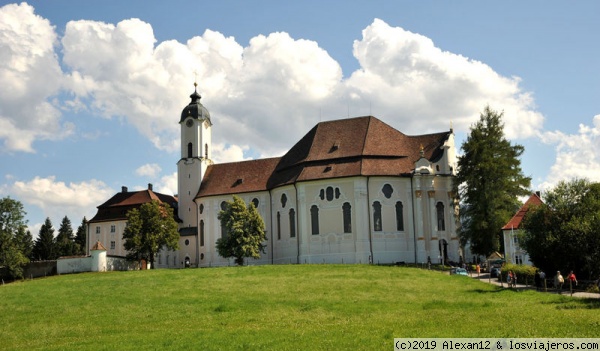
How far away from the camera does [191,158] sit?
79062mm

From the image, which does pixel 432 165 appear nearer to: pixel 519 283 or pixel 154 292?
pixel 519 283

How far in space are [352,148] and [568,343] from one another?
48863 mm

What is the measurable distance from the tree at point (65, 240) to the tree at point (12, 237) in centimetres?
3724

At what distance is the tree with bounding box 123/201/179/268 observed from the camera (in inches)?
2596

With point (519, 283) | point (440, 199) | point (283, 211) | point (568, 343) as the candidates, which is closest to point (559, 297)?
point (519, 283)

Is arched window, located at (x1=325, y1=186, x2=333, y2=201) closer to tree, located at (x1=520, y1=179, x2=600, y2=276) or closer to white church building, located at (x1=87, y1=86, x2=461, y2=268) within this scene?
white church building, located at (x1=87, y1=86, x2=461, y2=268)

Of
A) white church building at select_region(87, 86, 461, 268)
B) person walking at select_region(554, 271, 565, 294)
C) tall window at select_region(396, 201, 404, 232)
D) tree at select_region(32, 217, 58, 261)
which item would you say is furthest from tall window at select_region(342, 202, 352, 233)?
tree at select_region(32, 217, 58, 261)

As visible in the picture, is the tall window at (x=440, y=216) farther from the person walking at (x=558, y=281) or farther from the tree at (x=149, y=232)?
the tree at (x=149, y=232)

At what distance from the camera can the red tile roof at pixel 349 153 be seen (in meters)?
64.7

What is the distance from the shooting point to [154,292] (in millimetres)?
38406

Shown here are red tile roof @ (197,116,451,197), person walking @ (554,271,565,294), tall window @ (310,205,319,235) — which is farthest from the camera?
red tile roof @ (197,116,451,197)

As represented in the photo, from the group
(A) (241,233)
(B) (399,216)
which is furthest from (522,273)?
(A) (241,233)

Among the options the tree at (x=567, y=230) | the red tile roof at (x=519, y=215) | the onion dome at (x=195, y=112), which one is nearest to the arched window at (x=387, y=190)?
the red tile roof at (x=519, y=215)

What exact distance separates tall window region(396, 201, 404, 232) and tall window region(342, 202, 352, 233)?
15.2ft
